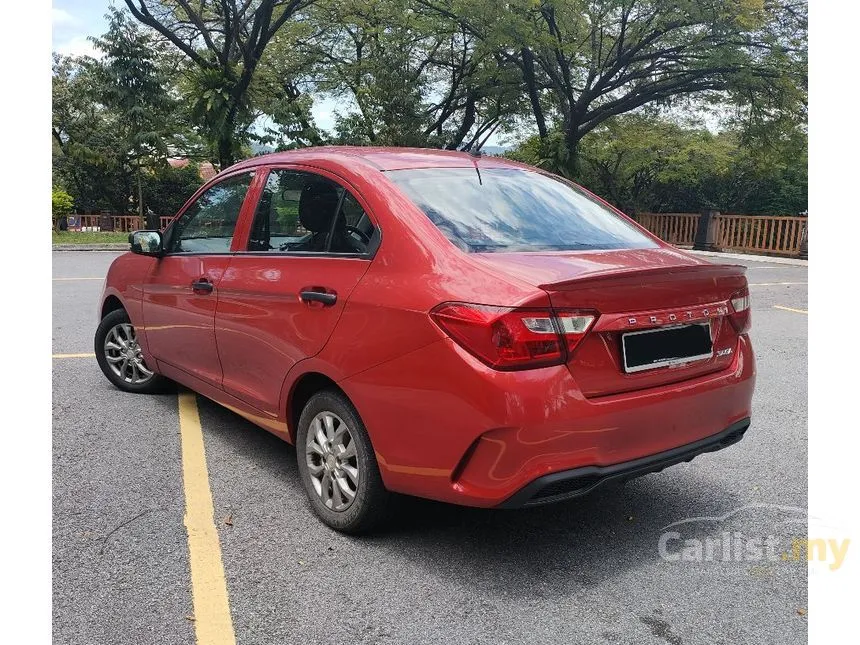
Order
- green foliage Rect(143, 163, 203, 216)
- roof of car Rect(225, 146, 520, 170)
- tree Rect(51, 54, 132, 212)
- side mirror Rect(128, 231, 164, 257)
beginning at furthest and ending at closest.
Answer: green foliage Rect(143, 163, 203, 216) < tree Rect(51, 54, 132, 212) < side mirror Rect(128, 231, 164, 257) < roof of car Rect(225, 146, 520, 170)

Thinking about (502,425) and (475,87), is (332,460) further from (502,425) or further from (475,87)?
(475,87)

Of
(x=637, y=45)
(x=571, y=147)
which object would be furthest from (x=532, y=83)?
(x=637, y=45)

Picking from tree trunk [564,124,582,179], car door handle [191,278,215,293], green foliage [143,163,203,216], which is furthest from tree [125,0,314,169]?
car door handle [191,278,215,293]

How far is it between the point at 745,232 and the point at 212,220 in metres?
22.7

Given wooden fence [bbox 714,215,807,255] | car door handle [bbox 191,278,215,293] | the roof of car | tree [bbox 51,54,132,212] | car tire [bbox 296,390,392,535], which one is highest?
tree [bbox 51,54,132,212]

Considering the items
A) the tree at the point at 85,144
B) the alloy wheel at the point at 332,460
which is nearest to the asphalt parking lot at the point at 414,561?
the alloy wheel at the point at 332,460

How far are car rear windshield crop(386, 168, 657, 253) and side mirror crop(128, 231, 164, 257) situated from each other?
78.0 inches

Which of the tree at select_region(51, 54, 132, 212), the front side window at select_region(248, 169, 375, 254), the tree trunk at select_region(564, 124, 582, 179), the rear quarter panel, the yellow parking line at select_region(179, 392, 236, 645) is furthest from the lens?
the tree at select_region(51, 54, 132, 212)

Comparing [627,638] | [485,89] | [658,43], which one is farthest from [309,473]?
[485,89]

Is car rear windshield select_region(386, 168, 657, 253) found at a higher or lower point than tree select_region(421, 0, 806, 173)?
lower

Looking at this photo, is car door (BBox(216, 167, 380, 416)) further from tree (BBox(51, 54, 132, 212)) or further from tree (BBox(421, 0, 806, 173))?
tree (BBox(51, 54, 132, 212))

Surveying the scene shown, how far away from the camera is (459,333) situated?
2.50 meters

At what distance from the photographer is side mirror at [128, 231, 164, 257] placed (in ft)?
14.7

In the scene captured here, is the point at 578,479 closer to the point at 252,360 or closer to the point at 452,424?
the point at 452,424
